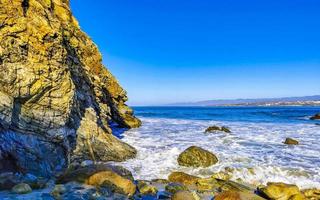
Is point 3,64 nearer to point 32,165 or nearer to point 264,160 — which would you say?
point 32,165

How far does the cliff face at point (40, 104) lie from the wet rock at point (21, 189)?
3091 millimetres

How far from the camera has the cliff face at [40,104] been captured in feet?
38.5

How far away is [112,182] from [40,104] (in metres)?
6.07

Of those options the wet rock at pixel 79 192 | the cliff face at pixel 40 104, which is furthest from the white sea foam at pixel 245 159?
the wet rock at pixel 79 192

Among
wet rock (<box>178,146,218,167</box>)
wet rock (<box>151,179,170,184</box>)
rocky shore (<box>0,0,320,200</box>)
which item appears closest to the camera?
rocky shore (<box>0,0,320,200</box>)

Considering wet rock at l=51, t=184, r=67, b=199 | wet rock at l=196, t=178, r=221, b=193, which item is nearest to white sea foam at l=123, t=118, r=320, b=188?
wet rock at l=196, t=178, r=221, b=193

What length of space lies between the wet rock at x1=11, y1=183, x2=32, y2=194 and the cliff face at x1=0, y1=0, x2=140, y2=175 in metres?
3.09

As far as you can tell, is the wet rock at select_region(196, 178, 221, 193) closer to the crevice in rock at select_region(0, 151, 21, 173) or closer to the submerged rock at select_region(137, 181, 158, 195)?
the submerged rock at select_region(137, 181, 158, 195)

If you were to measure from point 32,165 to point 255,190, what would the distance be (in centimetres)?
906

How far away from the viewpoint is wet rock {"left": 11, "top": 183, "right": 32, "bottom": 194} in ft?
25.3

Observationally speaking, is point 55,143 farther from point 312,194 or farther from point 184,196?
point 312,194

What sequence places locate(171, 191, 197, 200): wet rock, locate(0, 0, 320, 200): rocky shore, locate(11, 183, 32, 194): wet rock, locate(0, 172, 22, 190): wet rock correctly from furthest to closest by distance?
locate(0, 0, 320, 200): rocky shore < locate(171, 191, 197, 200): wet rock < locate(0, 172, 22, 190): wet rock < locate(11, 183, 32, 194): wet rock

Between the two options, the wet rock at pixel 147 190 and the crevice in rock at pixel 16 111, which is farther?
the crevice in rock at pixel 16 111

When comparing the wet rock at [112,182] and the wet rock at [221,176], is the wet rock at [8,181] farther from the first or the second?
the wet rock at [221,176]
